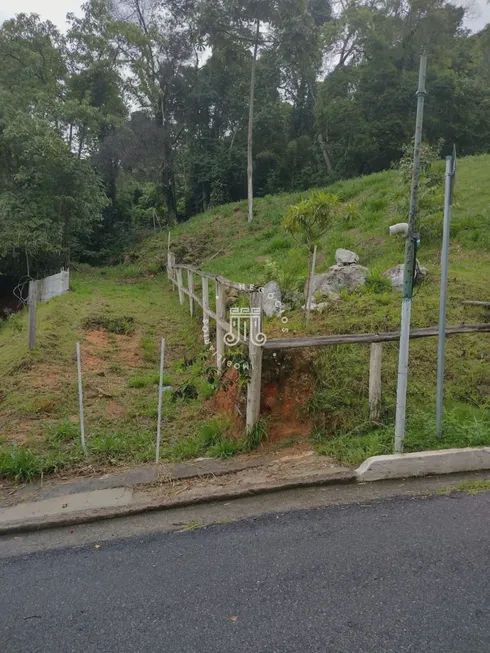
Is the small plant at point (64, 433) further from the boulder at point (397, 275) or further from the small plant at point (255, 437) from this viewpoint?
the boulder at point (397, 275)

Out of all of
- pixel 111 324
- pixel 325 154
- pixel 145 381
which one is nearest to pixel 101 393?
pixel 145 381

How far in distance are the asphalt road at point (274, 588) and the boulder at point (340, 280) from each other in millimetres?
4333

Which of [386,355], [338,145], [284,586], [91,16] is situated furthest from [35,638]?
[91,16]

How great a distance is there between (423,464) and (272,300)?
363cm

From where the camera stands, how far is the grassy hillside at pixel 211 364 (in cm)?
394

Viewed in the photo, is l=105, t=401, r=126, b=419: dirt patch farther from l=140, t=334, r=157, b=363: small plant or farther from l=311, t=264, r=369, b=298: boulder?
l=311, t=264, r=369, b=298: boulder

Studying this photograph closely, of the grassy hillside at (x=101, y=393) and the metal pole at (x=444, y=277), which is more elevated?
the metal pole at (x=444, y=277)

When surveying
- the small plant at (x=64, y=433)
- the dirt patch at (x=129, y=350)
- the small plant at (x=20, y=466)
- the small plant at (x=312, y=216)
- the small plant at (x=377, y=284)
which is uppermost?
the small plant at (x=312, y=216)

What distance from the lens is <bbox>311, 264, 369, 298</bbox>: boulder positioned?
687 cm

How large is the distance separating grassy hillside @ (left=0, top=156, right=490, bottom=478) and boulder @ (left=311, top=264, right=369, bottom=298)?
253mm

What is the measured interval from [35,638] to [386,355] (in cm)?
380

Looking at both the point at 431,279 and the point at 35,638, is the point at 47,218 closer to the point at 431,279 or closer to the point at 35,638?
the point at 431,279

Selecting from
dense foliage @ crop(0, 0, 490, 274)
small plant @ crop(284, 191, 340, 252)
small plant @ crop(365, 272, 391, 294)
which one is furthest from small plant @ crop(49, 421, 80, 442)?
dense foliage @ crop(0, 0, 490, 274)

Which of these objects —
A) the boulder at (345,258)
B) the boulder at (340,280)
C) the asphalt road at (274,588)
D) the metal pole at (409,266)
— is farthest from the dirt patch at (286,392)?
the boulder at (345,258)
